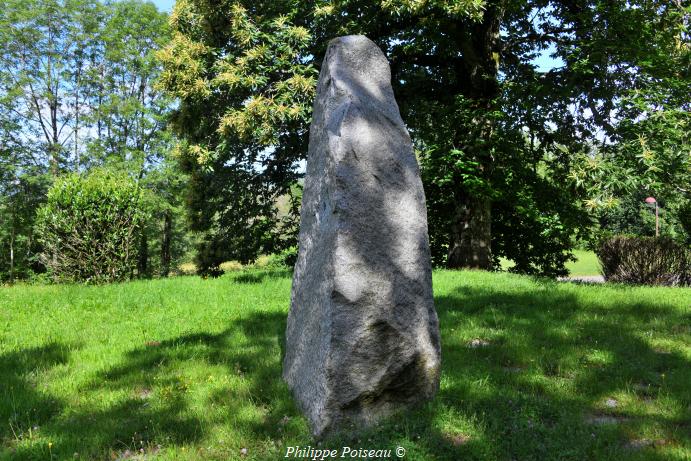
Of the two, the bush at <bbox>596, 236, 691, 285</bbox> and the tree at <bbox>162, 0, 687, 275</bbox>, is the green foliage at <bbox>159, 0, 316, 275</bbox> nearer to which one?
the tree at <bbox>162, 0, 687, 275</bbox>

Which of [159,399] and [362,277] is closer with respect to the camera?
[362,277]

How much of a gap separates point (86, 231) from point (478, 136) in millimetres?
9339

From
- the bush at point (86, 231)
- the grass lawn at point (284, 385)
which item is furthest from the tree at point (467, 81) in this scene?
the grass lawn at point (284, 385)

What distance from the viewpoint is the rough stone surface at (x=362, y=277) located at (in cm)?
342

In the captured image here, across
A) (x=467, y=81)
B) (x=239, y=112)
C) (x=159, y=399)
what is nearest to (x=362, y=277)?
(x=159, y=399)

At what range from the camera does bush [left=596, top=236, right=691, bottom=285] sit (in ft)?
38.0

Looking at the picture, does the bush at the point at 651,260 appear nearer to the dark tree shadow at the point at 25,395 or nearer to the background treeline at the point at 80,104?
the dark tree shadow at the point at 25,395

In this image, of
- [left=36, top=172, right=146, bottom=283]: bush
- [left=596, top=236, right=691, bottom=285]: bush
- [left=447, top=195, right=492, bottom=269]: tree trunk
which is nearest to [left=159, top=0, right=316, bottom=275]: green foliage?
[left=36, top=172, right=146, bottom=283]: bush

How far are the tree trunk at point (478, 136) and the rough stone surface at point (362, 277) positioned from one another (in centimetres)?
803

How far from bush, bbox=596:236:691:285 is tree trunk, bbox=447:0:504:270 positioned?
10.7 ft

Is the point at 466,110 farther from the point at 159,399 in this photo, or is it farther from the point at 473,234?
the point at 159,399

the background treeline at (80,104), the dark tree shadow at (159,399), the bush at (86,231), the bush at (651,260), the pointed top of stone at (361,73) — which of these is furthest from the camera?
the background treeline at (80,104)

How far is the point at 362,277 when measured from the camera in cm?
347

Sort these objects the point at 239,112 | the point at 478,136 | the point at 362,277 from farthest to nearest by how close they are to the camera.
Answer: the point at 478,136 → the point at 239,112 → the point at 362,277
